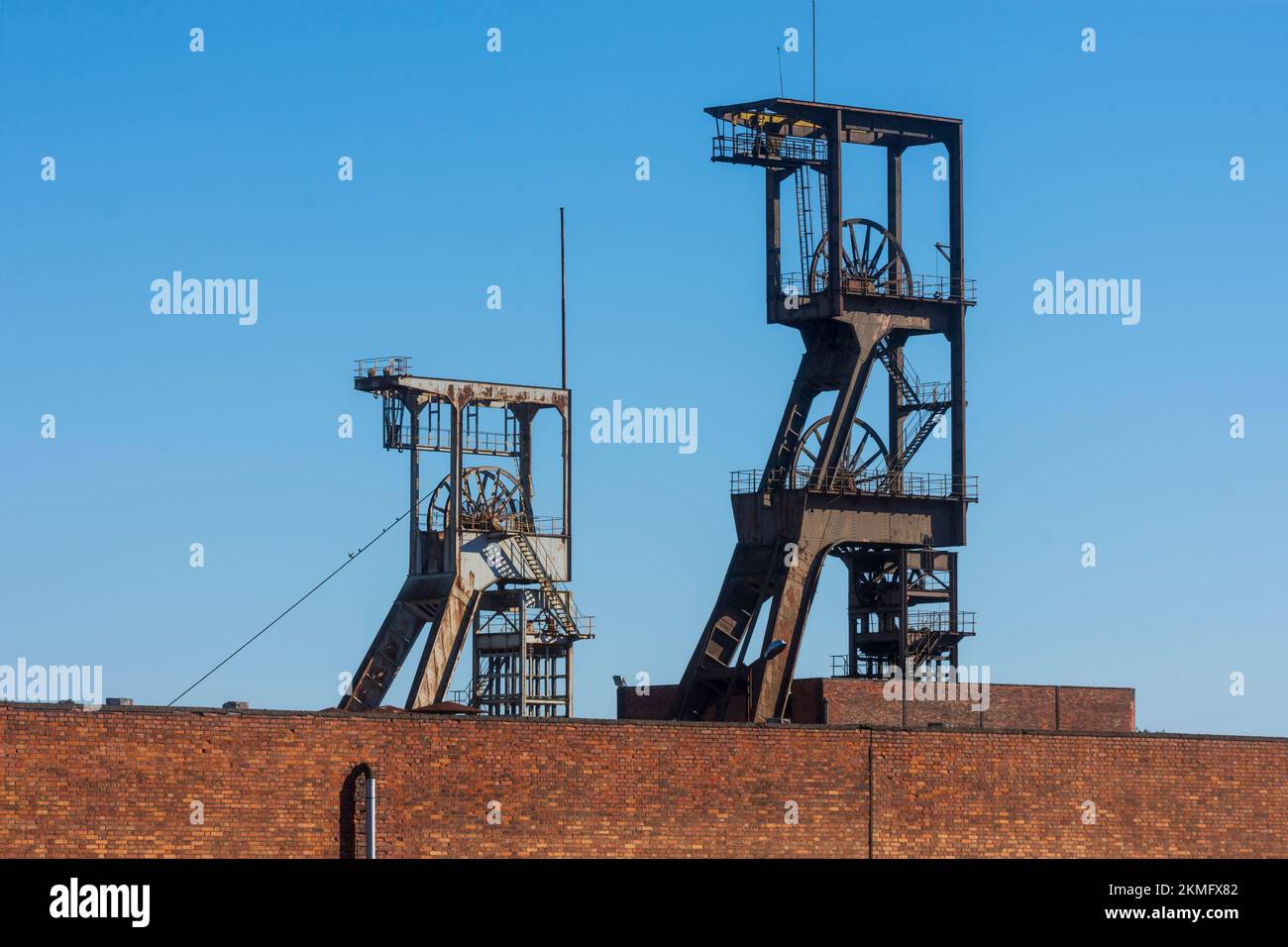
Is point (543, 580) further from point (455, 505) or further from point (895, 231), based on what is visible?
point (895, 231)

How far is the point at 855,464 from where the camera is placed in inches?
2067

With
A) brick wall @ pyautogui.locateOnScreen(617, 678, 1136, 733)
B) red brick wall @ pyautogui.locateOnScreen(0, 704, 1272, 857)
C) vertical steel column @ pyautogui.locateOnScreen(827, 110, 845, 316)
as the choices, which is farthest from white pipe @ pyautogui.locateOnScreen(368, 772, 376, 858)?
vertical steel column @ pyautogui.locateOnScreen(827, 110, 845, 316)

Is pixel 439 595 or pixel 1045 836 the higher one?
pixel 439 595

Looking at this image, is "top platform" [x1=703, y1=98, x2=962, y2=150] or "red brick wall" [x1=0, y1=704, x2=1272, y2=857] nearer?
"red brick wall" [x1=0, y1=704, x2=1272, y2=857]

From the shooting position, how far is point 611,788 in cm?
3556

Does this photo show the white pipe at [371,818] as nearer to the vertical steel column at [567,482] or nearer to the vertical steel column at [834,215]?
the vertical steel column at [834,215]

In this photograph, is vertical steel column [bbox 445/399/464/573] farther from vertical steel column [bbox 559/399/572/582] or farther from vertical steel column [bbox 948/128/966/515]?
vertical steel column [bbox 948/128/966/515]

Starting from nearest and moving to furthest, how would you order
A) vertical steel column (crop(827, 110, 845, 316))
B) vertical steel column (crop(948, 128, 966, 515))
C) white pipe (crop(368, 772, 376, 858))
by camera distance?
white pipe (crop(368, 772, 376, 858)) < vertical steel column (crop(827, 110, 845, 316)) < vertical steel column (crop(948, 128, 966, 515))

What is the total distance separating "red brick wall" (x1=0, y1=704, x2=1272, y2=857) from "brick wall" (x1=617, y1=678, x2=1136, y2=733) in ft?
21.1

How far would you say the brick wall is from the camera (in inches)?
1919

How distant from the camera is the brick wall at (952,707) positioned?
48.8 meters
